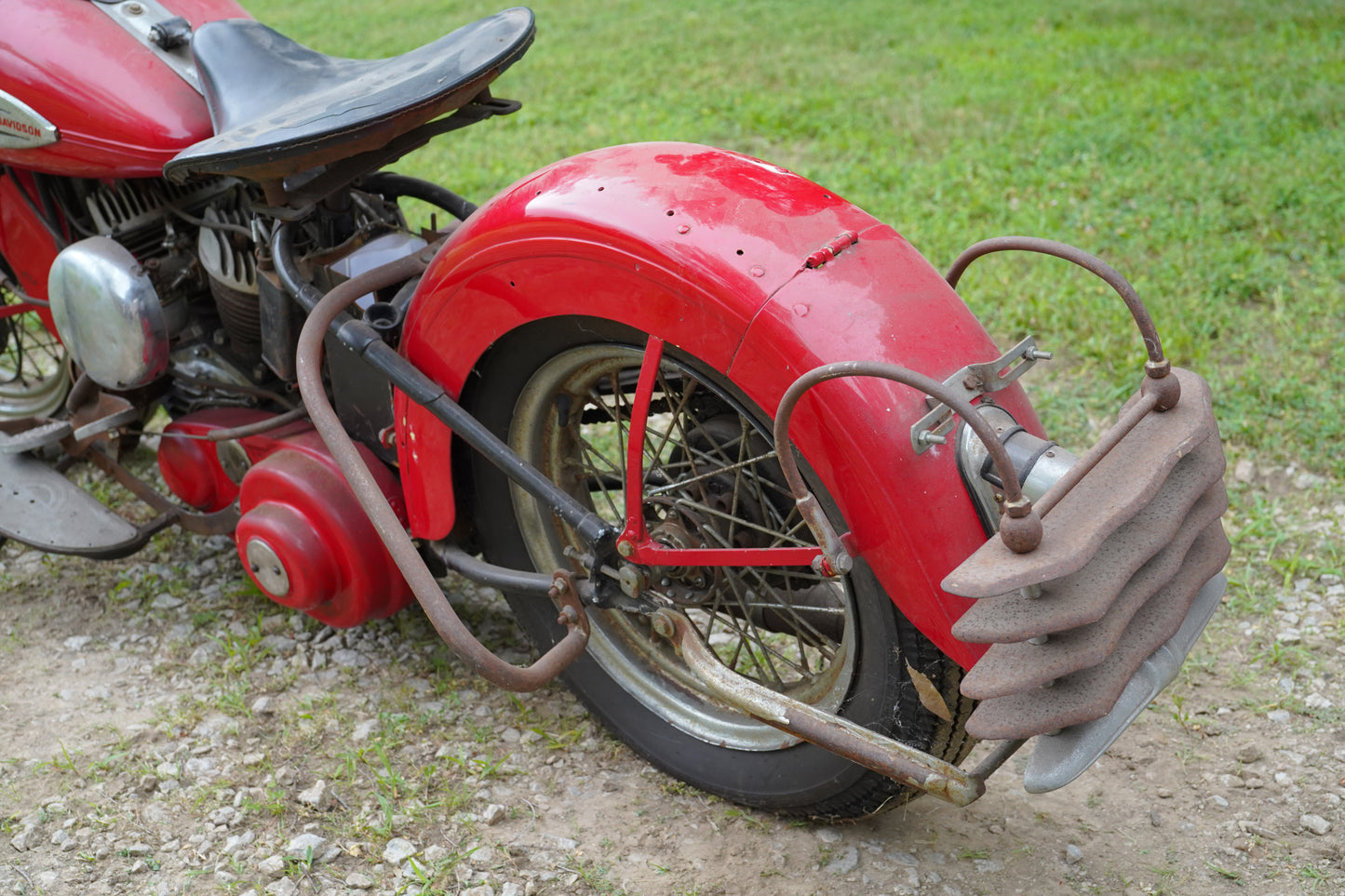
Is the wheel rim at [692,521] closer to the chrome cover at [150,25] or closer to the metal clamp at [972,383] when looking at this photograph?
the metal clamp at [972,383]

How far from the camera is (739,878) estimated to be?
2133mm

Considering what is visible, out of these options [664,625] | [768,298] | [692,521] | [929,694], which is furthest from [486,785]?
[768,298]

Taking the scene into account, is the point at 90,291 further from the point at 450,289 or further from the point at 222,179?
the point at 450,289

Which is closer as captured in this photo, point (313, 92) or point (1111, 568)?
point (1111, 568)

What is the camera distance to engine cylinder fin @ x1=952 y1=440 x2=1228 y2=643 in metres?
1.52

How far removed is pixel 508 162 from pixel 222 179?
2987mm

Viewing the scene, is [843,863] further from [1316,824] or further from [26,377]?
[26,377]

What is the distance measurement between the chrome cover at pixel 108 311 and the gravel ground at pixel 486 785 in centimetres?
67

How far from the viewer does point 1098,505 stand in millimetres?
1577

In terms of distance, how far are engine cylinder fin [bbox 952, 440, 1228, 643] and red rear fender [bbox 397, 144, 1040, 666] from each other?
0.16 meters

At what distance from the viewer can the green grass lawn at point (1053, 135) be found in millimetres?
3818

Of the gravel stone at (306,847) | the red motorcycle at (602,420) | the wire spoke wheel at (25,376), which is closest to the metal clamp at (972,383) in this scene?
the red motorcycle at (602,420)

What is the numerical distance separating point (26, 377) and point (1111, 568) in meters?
3.36

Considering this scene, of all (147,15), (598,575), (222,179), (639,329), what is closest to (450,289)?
(639,329)
